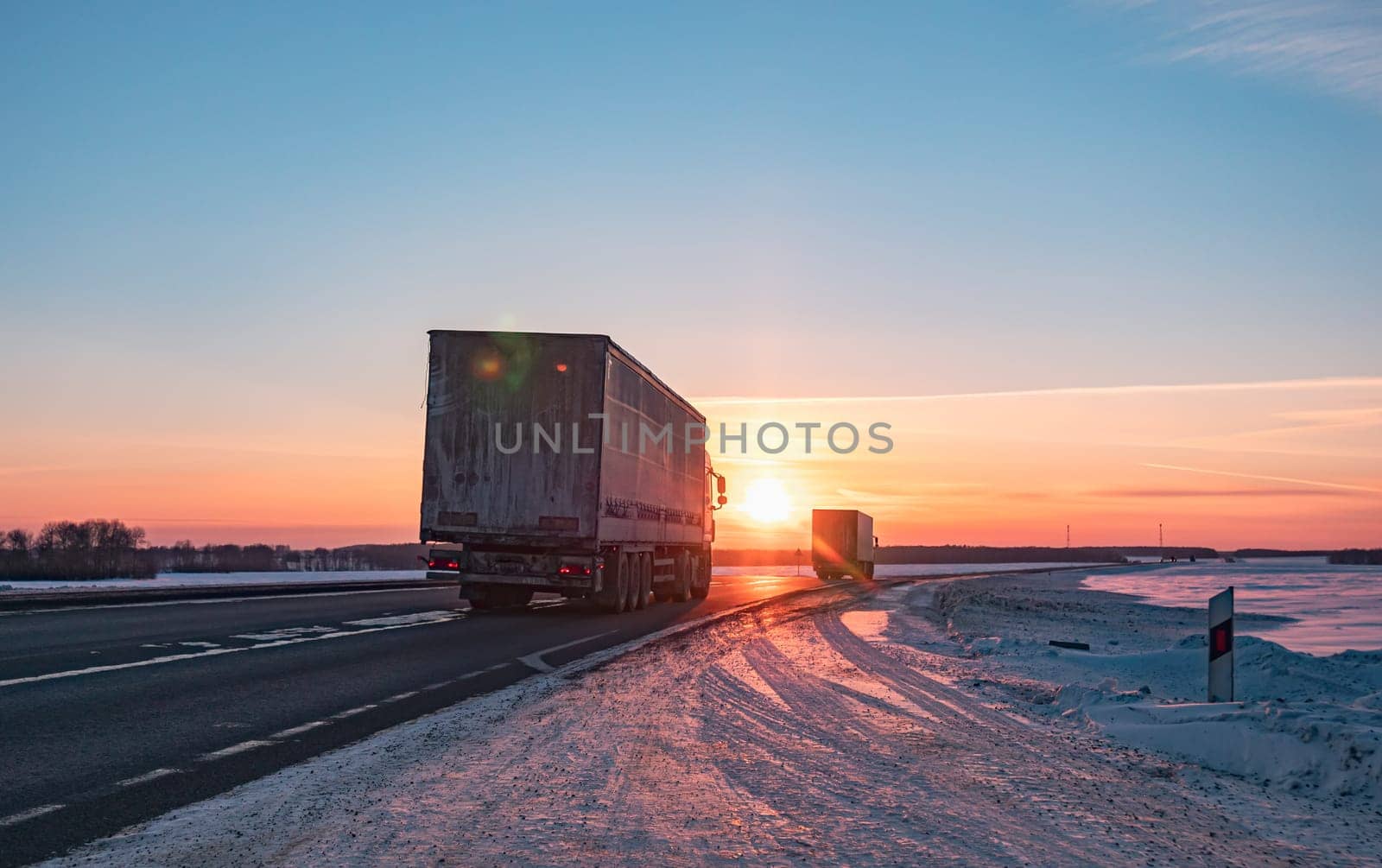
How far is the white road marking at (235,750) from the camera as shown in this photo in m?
6.73

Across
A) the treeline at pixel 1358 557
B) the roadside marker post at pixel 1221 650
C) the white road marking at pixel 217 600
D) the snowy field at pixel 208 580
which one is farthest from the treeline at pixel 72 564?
the treeline at pixel 1358 557

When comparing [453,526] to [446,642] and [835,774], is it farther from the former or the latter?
[835,774]

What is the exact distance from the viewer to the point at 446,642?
577 inches

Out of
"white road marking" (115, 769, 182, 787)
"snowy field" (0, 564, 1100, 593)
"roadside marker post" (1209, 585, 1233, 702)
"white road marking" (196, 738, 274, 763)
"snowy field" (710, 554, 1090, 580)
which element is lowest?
"snowy field" (710, 554, 1090, 580)

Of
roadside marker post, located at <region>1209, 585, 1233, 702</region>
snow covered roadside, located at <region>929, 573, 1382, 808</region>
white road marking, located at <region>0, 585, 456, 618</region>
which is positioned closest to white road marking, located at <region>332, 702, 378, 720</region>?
snow covered roadside, located at <region>929, 573, 1382, 808</region>

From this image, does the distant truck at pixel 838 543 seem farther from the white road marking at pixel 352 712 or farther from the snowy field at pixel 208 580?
the white road marking at pixel 352 712

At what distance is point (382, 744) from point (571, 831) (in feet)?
9.01

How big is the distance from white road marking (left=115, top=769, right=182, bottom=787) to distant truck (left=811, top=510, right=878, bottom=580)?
5379cm

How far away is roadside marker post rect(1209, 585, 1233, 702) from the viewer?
30.8ft

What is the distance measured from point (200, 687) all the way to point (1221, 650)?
9.49 metres

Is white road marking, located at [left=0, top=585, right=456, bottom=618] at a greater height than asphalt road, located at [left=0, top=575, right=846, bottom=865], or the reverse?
asphalt road, located at [left=0, top=575, right=846, bottom=865]

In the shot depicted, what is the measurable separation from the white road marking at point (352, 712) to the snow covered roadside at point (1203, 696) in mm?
6109

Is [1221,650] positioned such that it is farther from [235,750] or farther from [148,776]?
[148,776]

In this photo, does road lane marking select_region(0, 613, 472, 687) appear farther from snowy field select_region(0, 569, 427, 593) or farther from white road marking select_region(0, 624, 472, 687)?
snowy field select_region(0, 569, 427, 593)
